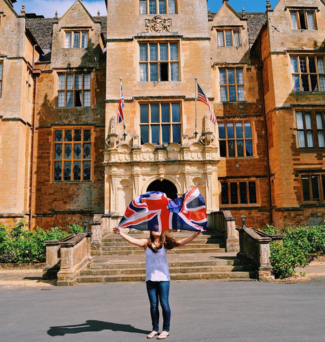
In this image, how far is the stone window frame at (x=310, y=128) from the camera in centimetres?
1820

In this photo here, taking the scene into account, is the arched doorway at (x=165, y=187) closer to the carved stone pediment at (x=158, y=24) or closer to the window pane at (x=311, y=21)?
the carved stone pediment at (x=158, y=24)

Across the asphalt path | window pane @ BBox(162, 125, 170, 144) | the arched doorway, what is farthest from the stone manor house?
the asphalt path

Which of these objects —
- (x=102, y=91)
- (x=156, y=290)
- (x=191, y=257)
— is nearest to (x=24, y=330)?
(x=156, y=290)

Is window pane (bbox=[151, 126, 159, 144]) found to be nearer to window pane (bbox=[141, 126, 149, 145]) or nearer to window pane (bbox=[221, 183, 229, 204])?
window pane (bbox=[141, 126, 149, 145])

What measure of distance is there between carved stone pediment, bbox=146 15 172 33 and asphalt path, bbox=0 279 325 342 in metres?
14.8

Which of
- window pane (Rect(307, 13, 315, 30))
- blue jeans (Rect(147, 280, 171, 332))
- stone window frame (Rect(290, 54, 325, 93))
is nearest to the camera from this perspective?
blue jeans (Rect(147, 280, 171, 332))

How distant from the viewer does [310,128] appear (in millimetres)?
18375

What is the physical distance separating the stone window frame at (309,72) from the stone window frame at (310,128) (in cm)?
135

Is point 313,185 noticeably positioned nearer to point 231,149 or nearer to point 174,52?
point 231,149

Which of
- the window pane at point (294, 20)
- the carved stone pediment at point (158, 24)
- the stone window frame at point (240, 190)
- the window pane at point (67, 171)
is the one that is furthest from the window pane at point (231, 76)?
the window pane at point (67, 171)

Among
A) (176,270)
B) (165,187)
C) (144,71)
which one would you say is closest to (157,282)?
(176,270)

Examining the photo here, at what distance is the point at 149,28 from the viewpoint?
18.8 meters

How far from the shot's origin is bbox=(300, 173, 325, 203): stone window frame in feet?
57.7

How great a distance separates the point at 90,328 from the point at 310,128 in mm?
16752
